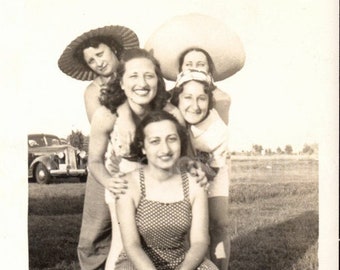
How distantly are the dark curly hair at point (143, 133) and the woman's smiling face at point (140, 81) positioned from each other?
0.08 m

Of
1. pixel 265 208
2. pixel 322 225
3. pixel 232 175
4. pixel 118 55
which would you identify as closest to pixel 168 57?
pixel 118 55

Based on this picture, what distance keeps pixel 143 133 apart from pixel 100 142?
0.23 metres

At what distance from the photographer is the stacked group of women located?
8.23ft

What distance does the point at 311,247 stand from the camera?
301cm

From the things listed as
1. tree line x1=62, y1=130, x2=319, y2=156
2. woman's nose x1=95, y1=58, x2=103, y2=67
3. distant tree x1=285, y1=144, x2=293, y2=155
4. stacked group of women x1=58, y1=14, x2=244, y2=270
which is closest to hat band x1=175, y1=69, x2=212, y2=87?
stacked group of women x1=58, y1=14, x2=244, y2=270

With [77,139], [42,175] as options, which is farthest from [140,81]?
[42,175]

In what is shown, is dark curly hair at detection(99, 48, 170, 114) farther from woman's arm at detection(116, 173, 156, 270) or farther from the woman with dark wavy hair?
woman's arm at detection(116, 173, 156, 270)

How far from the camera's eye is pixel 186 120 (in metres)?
2.66

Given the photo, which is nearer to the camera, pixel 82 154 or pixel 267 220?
pixel 82 154

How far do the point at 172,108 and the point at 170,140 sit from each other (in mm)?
189

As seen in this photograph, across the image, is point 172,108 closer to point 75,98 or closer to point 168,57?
point 168,57

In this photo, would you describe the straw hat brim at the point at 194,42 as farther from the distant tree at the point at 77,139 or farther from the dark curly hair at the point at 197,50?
the distant tree at the point at 77,139

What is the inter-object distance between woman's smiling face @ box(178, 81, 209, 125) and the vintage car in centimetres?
56

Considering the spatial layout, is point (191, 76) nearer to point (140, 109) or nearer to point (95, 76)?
point (140, 109)
